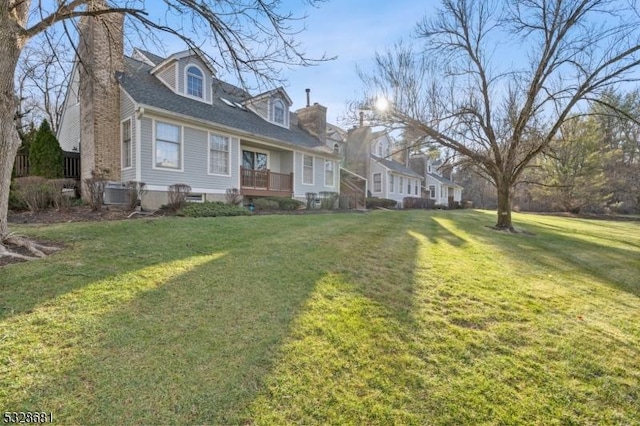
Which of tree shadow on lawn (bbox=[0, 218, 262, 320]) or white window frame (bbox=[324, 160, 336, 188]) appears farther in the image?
white window frame (bbox=[324, 160, 336, 188])

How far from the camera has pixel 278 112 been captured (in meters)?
19.3

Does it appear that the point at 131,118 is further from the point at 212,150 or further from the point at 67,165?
the point at 67,165

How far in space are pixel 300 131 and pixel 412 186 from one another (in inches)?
719

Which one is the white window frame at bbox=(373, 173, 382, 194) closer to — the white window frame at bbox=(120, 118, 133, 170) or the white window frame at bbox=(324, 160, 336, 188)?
the white window frame at bbox=(324, 160, 336, 188)

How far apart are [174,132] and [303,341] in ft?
38.4

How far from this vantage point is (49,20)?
5.28 m

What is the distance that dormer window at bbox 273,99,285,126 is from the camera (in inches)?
751

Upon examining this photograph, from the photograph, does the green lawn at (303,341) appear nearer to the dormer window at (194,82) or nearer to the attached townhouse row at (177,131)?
the attached townhouse row at (177,131)

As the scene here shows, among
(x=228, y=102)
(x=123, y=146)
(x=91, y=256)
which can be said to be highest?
(x=228, y=102)

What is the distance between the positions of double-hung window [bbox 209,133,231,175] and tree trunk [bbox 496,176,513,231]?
36.8 feet

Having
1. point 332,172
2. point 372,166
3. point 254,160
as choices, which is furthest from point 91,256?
point 372,166

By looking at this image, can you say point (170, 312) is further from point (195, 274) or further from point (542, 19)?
point (542, 19)

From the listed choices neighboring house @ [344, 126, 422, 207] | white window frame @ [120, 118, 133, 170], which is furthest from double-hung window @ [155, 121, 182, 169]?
neighboring house @ [344, 126, 422, 207]

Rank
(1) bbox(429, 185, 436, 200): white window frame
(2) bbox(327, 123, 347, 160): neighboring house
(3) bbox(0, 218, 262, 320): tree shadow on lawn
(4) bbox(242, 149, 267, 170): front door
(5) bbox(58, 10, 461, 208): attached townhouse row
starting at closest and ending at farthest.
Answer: (3) bbox(0, 218, 262, 320): tree shadow on lawn, (5) bbox(58, 10, 461, 208): attached townhouse row, (4) bbox(242, 149, 267, 170): front door, (2) bbox(327, 123, 347, 160): neighboring house, (1) bbox(429, 185, 436, 200): white window frame
